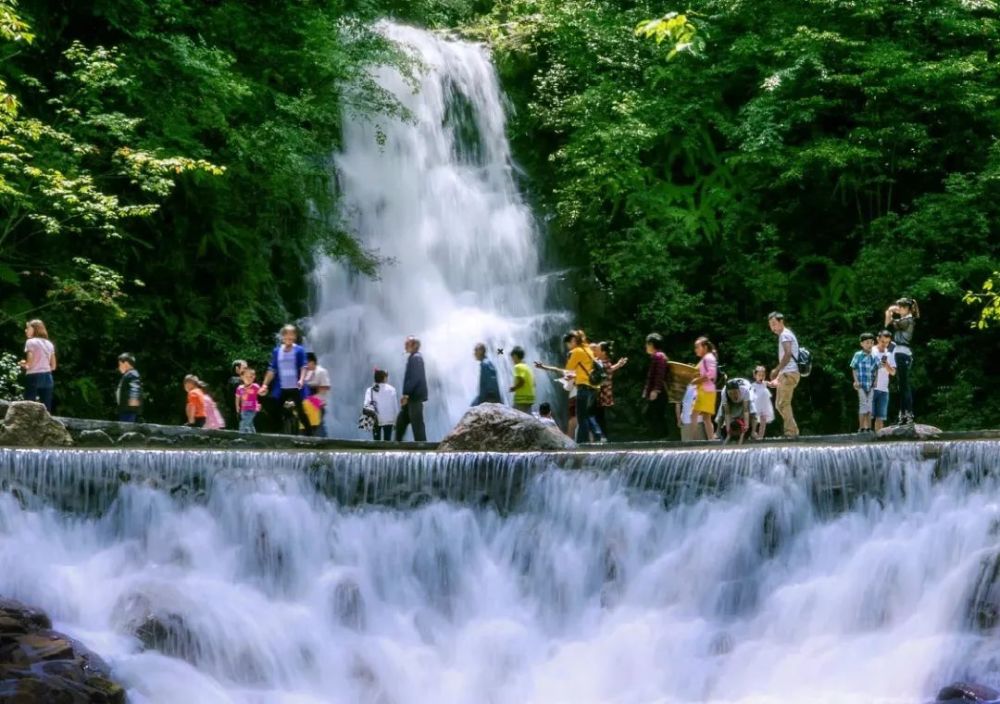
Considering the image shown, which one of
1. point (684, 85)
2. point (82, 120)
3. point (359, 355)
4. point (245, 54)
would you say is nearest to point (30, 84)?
point (82, 120)

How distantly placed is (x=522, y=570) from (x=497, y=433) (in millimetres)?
1768

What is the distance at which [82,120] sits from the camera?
67.2 ft

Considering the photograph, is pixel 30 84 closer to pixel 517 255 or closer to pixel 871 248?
pixel 517 255

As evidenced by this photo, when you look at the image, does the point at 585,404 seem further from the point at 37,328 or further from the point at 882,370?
the point at 37,328

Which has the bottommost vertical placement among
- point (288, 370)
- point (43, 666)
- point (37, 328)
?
point (43, 666)

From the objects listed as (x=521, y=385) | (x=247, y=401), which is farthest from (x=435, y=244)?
(x=247, y=401)

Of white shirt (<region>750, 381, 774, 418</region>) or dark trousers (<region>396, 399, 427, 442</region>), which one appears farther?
white shirt (<region>750, 381, 774, 418</region>)

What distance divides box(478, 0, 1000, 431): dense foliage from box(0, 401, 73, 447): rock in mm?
14089

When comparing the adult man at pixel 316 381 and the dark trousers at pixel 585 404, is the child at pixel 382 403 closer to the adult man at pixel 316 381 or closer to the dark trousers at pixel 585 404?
the adult man at pixel 316 381

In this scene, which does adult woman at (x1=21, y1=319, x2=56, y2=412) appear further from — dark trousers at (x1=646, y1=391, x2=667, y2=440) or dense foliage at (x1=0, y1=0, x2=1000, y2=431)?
dark trousers at (x1=646, y1=391, x2=667, y2=440)

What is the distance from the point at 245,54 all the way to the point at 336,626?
565 inches

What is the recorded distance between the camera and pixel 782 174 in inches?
1088

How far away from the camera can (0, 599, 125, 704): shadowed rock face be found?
10242 millimetres

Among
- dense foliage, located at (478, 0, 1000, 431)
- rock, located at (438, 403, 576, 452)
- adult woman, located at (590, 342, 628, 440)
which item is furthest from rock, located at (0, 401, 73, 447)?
dense foliage, located at (478, 0, 1000, 431)
